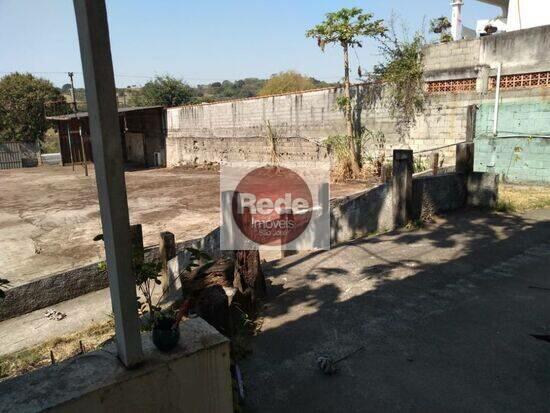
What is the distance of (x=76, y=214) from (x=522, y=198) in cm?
1121

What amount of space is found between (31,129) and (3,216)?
1913 centimetres

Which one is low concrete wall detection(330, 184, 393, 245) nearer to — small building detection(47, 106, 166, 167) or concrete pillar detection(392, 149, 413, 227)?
concrete pillar detection(392, 149, 413, 227)

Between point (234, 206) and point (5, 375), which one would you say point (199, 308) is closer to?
point (5, 375)

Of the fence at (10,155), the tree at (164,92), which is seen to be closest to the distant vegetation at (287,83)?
the tree at (164,92)

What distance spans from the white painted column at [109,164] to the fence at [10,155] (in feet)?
93.8

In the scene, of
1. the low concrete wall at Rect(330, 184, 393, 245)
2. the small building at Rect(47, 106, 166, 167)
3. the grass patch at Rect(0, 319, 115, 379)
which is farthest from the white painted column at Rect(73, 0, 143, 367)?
the small building at Rect(47, 106, 166, 167)

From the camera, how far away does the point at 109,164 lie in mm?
1658

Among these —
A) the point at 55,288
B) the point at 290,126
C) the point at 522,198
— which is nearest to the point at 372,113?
the point at 290,126

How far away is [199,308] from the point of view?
3457 mm

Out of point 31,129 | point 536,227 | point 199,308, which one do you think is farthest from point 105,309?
point 31,129

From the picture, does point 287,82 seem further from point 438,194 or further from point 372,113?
point 438,194

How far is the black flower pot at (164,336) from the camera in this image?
1943 mm

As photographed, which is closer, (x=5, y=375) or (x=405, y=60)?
(x=5, y=375)

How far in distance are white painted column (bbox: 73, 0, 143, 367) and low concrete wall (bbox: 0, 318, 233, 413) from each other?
0.09 m
